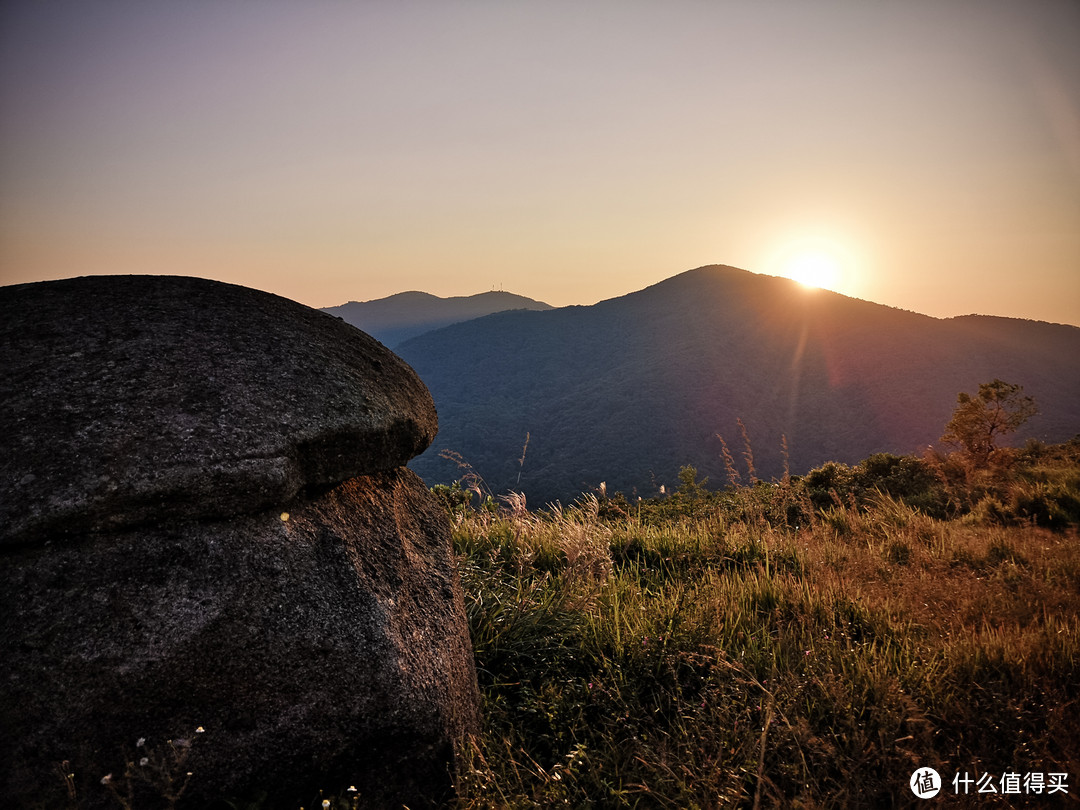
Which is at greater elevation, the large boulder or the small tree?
the large boulder

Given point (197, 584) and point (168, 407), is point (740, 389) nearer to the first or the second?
point (168, 407)

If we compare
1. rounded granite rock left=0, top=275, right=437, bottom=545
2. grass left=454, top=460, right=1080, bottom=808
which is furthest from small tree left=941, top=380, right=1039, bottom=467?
rounded granite rock left=0, top=275, right=437, bottom=545

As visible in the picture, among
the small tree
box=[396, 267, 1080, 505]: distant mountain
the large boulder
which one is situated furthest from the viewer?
box=[396, 267, 1080, 505]: distant mountain

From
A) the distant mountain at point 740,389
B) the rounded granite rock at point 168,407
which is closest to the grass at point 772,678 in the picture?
the rounded granite rock at point 168,407

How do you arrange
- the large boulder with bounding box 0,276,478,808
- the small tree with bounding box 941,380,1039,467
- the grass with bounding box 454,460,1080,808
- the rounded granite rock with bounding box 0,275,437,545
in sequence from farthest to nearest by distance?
the small tree with bounding box 941,380,1039,467
the grass with bounding box 454,460,1080,808
the rounded granite rock with bounding box 0,275,437,545
the large boulder with bounding box 0,276,478,808

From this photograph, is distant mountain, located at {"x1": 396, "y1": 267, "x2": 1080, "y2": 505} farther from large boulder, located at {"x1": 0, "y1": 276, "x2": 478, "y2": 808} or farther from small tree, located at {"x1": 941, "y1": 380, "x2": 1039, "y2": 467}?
large boulder, located at {"x1": 0, "y1": 276, "x2": 478, "y2": 808}

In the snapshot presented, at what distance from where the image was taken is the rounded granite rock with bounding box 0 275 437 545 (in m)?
1.96

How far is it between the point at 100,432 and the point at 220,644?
0.90 m

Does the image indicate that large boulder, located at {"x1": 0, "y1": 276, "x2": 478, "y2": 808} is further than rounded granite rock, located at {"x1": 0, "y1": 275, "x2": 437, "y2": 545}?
No

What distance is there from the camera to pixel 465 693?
2.52 metres

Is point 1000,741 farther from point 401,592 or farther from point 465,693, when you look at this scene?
point 401,592

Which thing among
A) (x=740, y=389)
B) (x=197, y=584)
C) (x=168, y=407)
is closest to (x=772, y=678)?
(x=197, y=584)

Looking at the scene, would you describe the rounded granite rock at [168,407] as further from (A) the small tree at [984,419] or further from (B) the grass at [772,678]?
(A) the small tree at [984,419]

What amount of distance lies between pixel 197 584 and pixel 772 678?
246 cm
